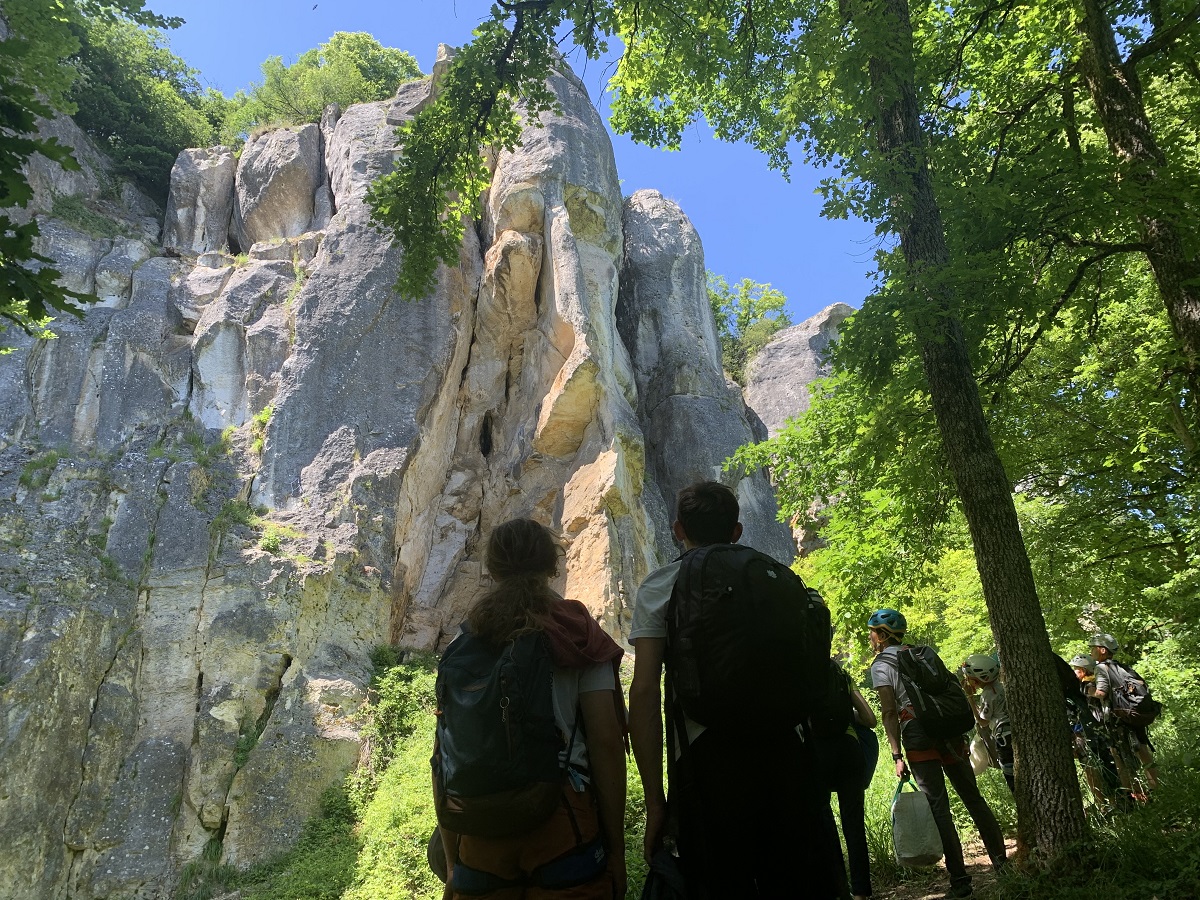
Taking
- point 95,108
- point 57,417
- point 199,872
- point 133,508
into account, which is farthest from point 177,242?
point 199,872

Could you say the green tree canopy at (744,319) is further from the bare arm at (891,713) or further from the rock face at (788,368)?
the bare arm at (891,713)

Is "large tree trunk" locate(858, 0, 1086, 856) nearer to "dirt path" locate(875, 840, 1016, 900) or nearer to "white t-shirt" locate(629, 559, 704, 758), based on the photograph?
"dirt path" locate(875, 840, 1016, 900)

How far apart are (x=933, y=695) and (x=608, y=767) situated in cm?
298

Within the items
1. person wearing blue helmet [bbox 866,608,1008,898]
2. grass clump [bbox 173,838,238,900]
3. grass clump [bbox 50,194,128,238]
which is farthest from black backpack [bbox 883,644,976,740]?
grass clump [bbox 50,194,128,238]

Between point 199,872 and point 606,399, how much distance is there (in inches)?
441

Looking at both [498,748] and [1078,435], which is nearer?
[498,748]

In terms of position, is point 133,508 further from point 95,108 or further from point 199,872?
point 95,108

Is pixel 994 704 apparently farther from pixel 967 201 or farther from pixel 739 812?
pixel 739 812

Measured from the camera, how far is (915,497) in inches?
263

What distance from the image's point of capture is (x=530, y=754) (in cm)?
257

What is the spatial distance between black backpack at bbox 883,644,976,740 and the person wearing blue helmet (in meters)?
0.05

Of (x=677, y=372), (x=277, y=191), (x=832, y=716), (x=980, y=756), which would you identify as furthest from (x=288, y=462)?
(x=832, y=716)

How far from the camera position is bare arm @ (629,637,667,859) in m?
2.68

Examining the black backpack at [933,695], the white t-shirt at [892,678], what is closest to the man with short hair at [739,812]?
the black backpack at [933,695]
